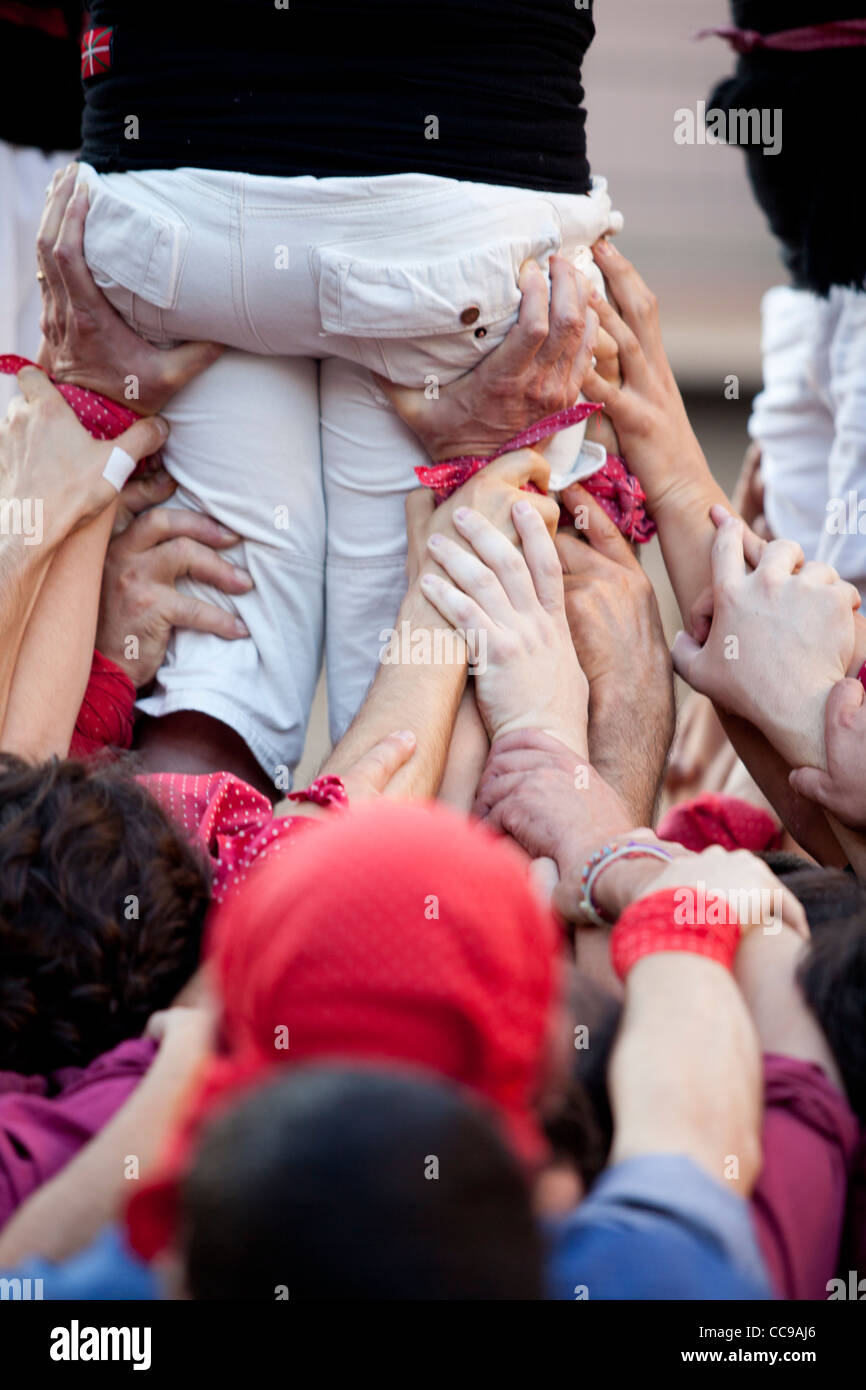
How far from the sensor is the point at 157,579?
1.85 meters

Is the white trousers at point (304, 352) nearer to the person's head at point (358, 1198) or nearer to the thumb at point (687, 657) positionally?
the thumb at point (687, 657)

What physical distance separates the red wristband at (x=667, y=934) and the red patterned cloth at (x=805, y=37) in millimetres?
1683

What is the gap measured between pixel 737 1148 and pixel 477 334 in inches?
43.0

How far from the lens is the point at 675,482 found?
1.99 metres

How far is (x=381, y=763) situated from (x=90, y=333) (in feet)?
2.17

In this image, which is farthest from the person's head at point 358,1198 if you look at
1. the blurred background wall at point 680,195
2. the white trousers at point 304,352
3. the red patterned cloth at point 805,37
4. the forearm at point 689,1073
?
the blurred background wall at point 680,195

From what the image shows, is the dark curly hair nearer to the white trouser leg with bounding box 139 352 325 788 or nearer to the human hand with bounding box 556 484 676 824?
the white trouser leg with bounding box 139 352 325 788

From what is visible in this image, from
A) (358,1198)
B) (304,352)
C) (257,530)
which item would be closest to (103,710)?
(257,530)

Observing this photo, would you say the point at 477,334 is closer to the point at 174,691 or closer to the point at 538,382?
the point at 538,382

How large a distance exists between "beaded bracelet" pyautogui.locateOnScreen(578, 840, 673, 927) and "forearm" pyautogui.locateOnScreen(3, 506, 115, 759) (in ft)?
2.16

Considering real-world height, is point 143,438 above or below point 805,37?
below

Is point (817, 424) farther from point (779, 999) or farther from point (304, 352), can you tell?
point (779, 999)

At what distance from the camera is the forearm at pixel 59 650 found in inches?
66.0

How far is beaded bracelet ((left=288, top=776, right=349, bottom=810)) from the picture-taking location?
146cm
